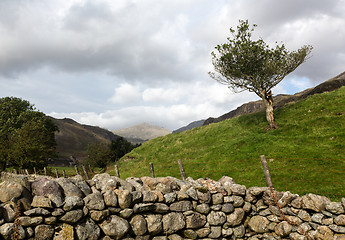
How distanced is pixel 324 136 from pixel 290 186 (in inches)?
313

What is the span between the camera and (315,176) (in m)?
12.4

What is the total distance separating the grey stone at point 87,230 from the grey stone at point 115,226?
0.21 metres

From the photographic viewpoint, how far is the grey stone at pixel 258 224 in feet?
26.7

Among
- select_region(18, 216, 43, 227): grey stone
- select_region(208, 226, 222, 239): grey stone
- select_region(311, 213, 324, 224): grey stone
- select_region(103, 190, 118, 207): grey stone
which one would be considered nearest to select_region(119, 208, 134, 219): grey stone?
select_region(103, 190, 118, 207): grey stone

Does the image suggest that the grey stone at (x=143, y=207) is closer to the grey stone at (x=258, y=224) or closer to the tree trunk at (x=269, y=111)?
the grey stone at (x=258, y=224)

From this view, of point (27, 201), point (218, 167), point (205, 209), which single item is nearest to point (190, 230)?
point (205, 209)

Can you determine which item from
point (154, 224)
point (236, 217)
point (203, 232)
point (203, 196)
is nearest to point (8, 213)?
point (154, 224)

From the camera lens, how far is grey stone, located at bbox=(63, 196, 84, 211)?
553 centimetres

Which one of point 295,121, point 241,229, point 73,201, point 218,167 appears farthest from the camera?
point 295,121

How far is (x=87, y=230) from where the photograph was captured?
5.73 meters

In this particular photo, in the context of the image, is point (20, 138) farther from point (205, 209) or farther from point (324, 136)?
point (324, 136)

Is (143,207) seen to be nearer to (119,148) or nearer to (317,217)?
(317,217)

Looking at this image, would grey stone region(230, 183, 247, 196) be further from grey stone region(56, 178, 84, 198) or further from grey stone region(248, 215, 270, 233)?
grey stone region(56, 178, 84, 198)

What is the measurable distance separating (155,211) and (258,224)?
4.54 metres
